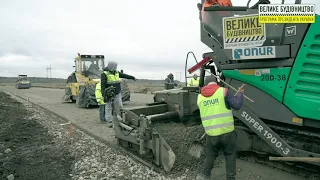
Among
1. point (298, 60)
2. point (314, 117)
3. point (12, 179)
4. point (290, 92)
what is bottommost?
point (12, 179)

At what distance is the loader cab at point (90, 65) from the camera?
15.6 meters

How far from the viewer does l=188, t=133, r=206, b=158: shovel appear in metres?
4.93

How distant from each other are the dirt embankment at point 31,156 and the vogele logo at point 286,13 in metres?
3.99

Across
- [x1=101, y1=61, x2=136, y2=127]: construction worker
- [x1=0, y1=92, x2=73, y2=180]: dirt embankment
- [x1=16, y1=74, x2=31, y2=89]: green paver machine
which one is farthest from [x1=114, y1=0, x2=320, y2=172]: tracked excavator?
[x1=16, y1=74, x2=31, y2=89]: green paver machine

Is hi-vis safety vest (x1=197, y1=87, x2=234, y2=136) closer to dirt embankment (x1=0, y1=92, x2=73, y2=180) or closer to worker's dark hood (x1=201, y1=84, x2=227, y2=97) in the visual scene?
worker's dark hood (x1=201, y1=84, x2=227, y2=97)

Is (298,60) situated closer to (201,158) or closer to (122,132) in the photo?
(201,158)

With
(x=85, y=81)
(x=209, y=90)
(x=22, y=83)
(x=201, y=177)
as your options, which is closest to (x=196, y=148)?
(x=201, y=177)

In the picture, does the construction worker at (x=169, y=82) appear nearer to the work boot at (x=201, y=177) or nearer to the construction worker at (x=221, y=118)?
the work boot at (x=201, y=177)

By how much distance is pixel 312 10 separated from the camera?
3668 millimetres

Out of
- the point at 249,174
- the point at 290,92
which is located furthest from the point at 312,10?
the point at 249,174

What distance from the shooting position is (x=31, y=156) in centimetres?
600

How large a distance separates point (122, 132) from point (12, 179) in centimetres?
204

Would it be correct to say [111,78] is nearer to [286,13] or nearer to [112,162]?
[112,162]

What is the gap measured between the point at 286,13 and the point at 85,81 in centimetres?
1204
